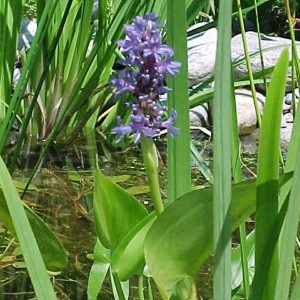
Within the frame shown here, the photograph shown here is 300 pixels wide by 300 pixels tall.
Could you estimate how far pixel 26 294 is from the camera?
1.14 m

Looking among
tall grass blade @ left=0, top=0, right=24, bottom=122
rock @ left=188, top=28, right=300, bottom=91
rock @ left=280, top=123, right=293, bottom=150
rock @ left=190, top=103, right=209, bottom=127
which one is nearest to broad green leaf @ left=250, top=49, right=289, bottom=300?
tall grass blade @ left=0, top=0, right=24, bottom=122

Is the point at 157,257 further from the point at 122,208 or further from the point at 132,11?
the point at 132,11

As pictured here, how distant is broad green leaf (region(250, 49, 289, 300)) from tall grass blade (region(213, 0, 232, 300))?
40 mm

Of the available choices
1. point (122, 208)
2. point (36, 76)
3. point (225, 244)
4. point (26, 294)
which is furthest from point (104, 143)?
point (225, 244)

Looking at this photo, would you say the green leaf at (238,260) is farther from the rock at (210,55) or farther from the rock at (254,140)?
the rock at (210,55)

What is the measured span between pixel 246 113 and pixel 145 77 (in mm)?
2348

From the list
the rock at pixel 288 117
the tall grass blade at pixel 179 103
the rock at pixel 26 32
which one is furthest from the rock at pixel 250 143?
the tall grass blade at pixel 179 103

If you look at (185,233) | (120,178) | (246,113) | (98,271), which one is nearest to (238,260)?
(98,271)

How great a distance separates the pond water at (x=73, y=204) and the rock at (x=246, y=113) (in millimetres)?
587

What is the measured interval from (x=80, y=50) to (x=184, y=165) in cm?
144

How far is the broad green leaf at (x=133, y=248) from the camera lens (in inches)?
24.9

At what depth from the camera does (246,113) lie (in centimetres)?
283

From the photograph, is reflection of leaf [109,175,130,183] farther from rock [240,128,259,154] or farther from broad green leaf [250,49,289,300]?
broad green leaf [250,49,289,300]

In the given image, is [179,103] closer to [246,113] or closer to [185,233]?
[185,233]
